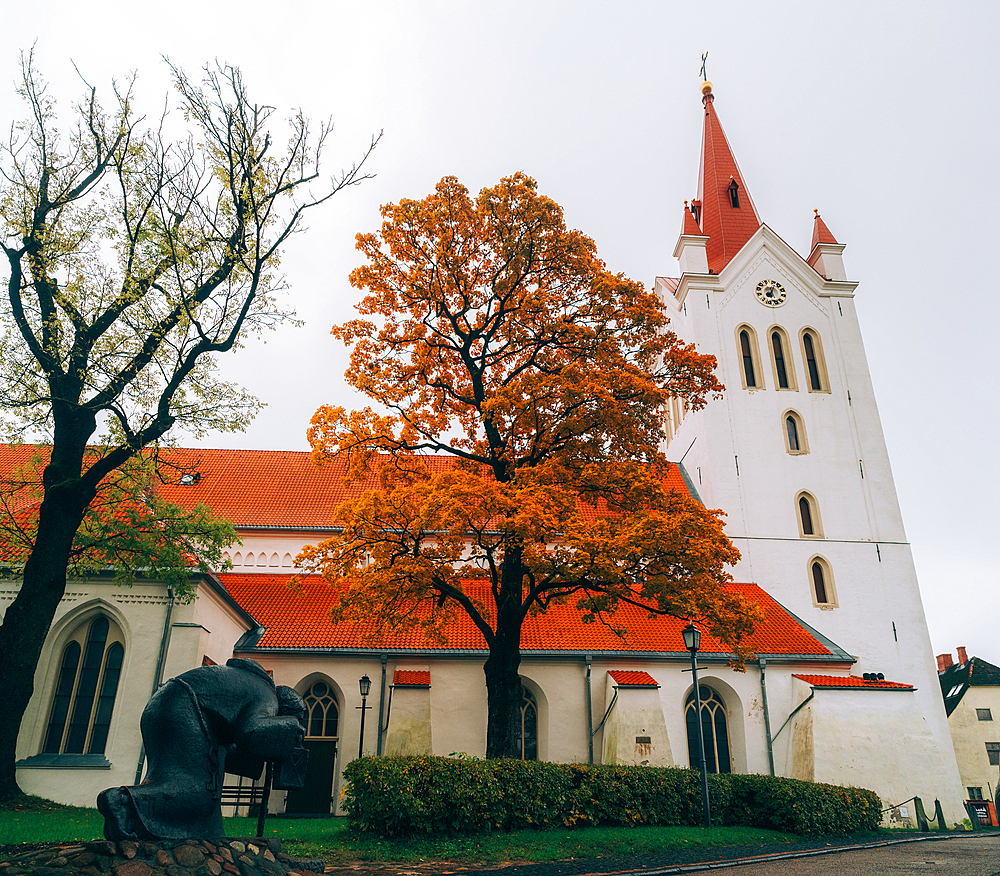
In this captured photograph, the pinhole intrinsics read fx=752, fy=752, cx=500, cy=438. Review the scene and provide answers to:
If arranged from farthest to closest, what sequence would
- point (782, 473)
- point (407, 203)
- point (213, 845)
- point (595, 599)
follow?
point (782, 473)
point (407, 203)
point (595, 599)
point (213, 845)

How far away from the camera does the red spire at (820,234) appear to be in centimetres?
2934

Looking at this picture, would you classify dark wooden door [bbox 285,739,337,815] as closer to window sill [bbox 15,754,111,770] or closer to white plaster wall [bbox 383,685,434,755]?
white plaster wall [bbox 383,685,434,755]

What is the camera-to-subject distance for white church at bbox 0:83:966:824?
1592 centimetres

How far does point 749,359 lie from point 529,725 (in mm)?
15246

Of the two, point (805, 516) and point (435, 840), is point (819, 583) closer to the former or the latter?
point (805, 516)

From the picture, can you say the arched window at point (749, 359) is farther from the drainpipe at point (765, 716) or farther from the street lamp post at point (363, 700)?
the street lamp post at point (363, 700)

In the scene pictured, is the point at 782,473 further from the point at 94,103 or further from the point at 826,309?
the point at 94,103

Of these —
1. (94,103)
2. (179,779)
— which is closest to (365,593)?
(179,779)

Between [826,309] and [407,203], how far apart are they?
19.3 metres

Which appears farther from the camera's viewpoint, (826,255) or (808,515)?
(826,255)

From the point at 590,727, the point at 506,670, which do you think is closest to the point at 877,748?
the point at 590,727

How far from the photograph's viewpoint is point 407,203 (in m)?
14.8

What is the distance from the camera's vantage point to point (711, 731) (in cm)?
1969

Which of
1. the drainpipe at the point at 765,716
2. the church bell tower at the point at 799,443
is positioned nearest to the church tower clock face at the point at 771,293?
the church bell tower at the point at 799,443
